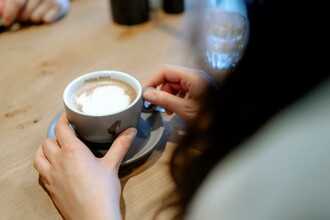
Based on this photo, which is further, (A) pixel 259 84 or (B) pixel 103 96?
(B) pixel 103 96

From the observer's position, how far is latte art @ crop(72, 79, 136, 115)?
2.40 ft

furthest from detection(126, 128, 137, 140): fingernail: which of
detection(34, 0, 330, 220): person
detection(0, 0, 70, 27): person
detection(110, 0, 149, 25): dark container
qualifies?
detection(0, 0, 70, 27): person

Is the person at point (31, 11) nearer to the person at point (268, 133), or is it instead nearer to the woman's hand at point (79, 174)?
the woman's hand at point (79, 174)

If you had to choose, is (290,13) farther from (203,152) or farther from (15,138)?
(15,138)

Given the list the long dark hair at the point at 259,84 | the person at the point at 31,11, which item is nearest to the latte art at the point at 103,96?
the long dark hair at the point at 259,84

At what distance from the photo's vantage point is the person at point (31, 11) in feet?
3.91

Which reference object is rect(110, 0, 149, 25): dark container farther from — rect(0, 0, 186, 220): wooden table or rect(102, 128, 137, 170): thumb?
rect(102, 128, 137, 170): thumb

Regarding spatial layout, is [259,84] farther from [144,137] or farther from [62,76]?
[62,76]

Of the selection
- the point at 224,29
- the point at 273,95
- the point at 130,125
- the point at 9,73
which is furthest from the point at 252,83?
the point at 9,73

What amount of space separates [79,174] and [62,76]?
424 millimetres

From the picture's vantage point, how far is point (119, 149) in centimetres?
69

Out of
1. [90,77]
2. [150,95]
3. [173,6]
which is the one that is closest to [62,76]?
[90,77]

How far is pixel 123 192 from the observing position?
2.30 ft

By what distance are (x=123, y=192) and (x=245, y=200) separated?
0.98 ft
